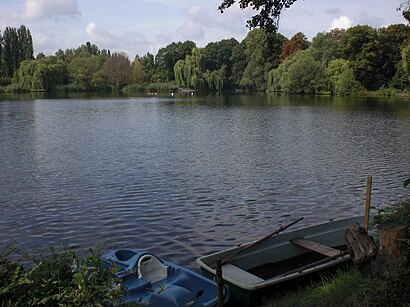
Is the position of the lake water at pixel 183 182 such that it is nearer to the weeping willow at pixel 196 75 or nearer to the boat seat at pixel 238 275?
the boat seat at pixel 238 275

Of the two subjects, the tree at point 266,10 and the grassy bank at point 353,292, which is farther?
the tree at point 266,10

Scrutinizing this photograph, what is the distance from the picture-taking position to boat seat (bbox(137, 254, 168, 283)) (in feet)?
23.4

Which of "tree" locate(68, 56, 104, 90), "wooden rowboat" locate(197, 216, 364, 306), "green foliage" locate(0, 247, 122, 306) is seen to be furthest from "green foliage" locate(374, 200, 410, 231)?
"tree" locate(68, 56, 104, 90)

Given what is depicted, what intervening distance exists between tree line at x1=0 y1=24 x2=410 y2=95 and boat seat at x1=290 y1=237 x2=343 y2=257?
45.9m

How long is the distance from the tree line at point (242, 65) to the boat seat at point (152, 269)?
48014 mm

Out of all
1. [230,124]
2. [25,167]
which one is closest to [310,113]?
[230,124]

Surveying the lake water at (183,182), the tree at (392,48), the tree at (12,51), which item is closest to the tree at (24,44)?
the tree at (12,51)

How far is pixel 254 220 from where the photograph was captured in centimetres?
1306

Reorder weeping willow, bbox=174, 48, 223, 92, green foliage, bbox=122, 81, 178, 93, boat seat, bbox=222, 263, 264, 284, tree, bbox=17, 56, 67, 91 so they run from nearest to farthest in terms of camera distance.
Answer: boat seat, bbox=222, 263, 264, 284 → tree, bbox=17, 56, 67, 91 → weeping willow, bbox=174, 48, 223, 92 → green foliage, bbox=122, 81, 178, 93

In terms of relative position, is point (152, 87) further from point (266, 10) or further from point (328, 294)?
point (328, 294)

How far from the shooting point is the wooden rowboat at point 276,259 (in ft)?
24.1

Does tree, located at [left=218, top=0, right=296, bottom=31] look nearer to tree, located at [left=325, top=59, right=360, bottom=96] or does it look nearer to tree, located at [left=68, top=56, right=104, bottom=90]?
tree, located at [left=325, top=59, right=360, bottom=96]

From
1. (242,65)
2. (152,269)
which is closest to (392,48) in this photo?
(242,65)

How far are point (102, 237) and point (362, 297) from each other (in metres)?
7.93
